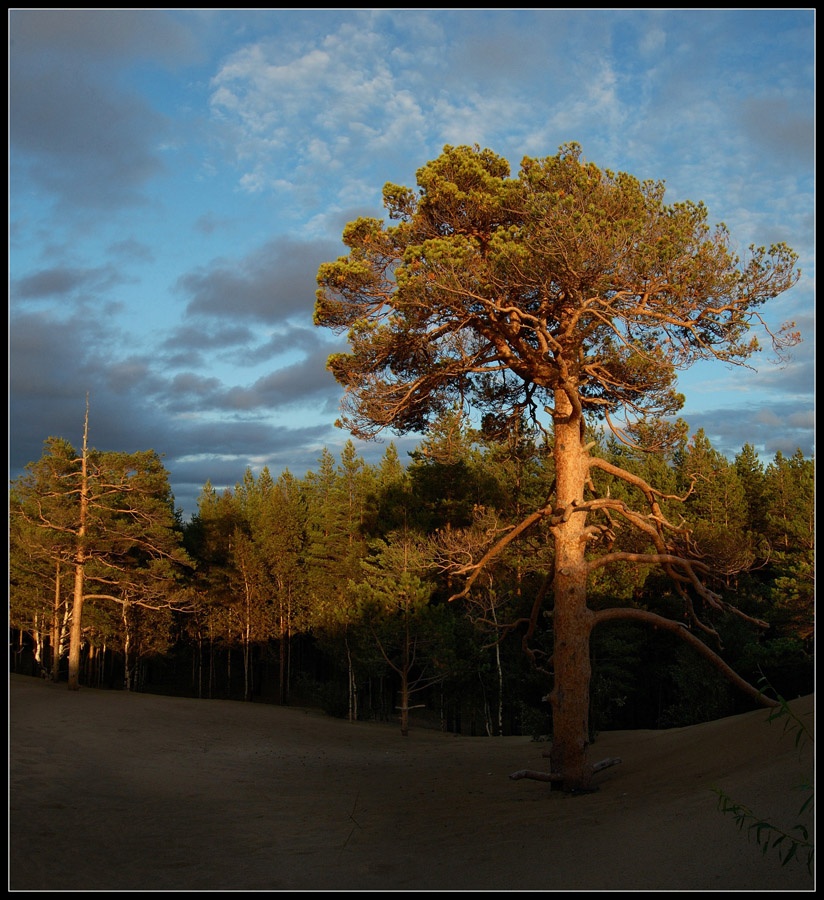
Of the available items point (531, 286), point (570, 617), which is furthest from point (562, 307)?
point (570, 617)

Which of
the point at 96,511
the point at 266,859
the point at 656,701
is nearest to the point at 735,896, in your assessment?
the point at 266,859

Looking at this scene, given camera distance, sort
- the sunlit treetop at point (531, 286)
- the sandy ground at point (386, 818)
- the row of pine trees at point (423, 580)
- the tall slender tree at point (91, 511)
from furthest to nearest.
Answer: the tall slender tree at point (91, 511) < the row of pine trees at point (423, 580) < the sunlit treetop at point (531, 286) < the sandy ground at point (386, 818)

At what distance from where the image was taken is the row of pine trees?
19844mm

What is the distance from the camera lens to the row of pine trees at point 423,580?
19844mm

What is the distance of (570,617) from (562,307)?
4.67 meters

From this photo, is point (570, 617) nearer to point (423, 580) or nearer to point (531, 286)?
point (531, 286)

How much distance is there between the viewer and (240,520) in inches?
1455

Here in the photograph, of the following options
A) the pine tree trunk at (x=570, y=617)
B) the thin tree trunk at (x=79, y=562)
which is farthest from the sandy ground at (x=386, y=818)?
the thin tree trunk at (x=79, y=562)

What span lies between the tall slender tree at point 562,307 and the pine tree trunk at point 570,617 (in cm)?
2

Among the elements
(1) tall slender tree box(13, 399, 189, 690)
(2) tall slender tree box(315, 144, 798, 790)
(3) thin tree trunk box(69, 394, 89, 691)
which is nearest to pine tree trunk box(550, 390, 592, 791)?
(2) tall slender tree box(315, 144, 798, 790)

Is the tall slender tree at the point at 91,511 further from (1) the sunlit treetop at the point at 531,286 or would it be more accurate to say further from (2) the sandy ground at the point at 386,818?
(1) the sunlit treetop at the point at 531,286

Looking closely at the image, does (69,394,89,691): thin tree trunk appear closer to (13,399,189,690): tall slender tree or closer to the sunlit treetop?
(13,399,189,690): tall slender tree

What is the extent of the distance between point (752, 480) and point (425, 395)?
26028mm

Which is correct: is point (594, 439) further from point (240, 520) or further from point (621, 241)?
point (240, 520)
